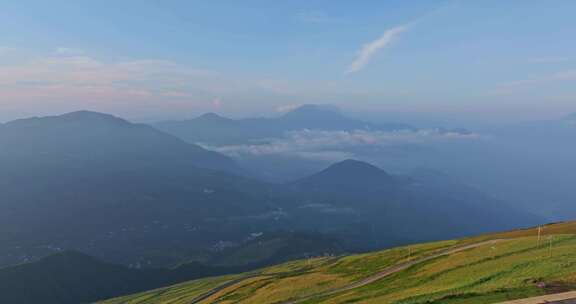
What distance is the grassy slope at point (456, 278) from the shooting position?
3828 centimetres

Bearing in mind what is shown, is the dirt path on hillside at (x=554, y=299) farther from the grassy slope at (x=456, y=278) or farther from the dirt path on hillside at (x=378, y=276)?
the dirt path on hillside at (x=378, y=276)

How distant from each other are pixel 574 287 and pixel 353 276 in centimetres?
5292

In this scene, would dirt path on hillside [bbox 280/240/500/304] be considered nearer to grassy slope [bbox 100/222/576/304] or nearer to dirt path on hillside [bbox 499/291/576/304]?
grassy slope [bbox 100/222/576/304]

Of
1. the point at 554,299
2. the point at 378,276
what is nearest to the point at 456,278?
the point at 554,299

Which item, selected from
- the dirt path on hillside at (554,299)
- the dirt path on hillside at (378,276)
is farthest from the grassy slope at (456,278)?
the dirt path on hillside at (378,276)

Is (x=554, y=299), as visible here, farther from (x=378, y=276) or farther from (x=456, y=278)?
(x=378, y=276)

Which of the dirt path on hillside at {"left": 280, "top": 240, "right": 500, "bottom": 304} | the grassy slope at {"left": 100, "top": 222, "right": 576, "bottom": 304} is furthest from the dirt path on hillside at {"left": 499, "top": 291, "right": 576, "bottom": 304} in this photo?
the dirt path on hillside at {"left": 280, "top": 240, "right": 500, "bottom": 304}

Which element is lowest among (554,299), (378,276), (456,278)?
(378,276)

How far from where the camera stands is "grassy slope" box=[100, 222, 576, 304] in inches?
1507

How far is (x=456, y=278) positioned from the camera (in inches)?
2079

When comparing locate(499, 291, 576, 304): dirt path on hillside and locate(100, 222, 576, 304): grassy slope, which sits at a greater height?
locate(499, 291, 576, 304): dirt path on hillside

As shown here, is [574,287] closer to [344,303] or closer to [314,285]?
[344,303]

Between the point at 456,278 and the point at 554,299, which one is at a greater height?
the point at 554,299

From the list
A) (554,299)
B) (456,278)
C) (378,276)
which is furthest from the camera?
(378,276)
